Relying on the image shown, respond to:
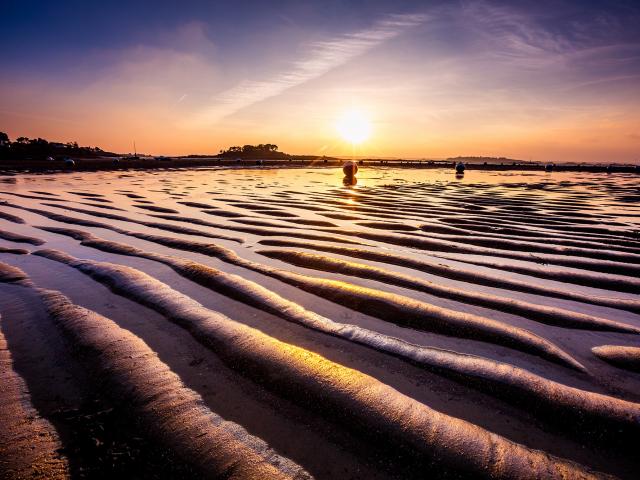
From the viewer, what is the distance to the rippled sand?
5.20ft

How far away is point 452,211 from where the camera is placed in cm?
874

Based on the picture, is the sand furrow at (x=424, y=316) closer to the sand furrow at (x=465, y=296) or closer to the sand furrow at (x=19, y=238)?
the sand furrow at (x=465, y=296)

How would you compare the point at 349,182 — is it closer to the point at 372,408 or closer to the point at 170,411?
the point at 372,408

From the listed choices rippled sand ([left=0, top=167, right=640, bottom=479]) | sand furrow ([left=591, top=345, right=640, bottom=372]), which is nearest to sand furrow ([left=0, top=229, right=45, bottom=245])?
rippled sand ([left=0, top=167, right=640, bottom=479])

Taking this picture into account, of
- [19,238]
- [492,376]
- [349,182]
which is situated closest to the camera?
[492,376]

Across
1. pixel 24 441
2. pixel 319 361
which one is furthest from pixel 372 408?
pixel 24 441

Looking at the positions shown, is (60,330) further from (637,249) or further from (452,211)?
(452,211)

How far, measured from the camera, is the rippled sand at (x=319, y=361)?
1584 millimetres

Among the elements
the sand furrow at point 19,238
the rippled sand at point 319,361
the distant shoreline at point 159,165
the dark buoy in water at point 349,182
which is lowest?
the rippled sand at point 319,361

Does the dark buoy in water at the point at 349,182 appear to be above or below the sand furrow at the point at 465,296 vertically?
above

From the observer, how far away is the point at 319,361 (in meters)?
2.27

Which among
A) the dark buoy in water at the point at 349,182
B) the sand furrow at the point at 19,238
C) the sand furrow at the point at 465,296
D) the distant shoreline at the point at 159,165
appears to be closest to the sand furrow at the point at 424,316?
the sand furrow at the point at 465,296

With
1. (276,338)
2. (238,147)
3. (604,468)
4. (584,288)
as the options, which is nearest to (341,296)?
(276,338)

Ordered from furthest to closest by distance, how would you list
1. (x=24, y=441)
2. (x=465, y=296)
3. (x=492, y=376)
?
(x=465, y=296) < (x=492, y=376) < (x=24, y=441)
